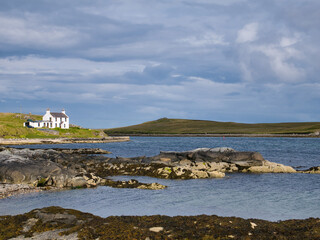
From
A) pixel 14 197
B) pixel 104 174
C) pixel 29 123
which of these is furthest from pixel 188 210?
pixel 29 123

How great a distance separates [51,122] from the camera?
151250mm

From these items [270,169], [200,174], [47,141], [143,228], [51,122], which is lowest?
[47,141]

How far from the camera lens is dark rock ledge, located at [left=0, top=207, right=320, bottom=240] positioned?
13.1 meters

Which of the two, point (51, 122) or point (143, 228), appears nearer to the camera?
point (143, 228)

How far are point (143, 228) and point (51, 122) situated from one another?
146 meters

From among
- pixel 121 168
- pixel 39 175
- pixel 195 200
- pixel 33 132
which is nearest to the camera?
pixel 195 200

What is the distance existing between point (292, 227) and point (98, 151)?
68.2 m

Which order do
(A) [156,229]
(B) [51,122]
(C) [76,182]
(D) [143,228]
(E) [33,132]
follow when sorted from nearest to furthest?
(A) [156,229], (D) [143,228], (C) [76,182], (E) [33,132], (B) [51,122]

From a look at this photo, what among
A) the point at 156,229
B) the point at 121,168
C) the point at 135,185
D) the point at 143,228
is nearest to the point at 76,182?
the point at 135,185

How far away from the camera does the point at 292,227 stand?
14617 millimetres

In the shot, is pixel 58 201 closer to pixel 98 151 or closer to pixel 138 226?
pixel 138 226

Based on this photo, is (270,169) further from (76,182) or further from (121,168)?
(76,182)

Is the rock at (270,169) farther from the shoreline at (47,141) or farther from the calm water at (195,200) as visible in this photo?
the shoreline at (47,141)

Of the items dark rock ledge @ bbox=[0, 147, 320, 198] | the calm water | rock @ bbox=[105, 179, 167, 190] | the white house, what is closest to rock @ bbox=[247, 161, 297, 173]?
dark rock ledge @ bbox=[0, 147, 320, 198]
